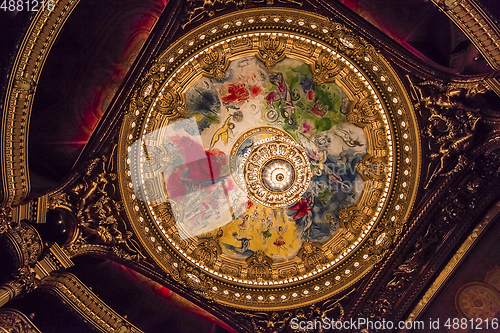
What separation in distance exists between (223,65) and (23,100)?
5.01 m

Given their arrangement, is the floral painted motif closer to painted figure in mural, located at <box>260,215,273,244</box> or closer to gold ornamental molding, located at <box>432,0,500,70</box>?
painted figure in mural, located at <box>260,215,273,244</box>

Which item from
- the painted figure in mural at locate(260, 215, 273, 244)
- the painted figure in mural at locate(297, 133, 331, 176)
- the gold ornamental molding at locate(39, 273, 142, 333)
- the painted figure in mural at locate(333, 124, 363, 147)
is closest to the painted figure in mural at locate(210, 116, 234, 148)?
the painted figure in mural at locate(297, 133, 331, 176)

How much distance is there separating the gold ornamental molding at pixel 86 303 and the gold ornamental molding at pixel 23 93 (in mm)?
2397

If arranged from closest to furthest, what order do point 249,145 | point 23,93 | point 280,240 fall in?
point 23,93
point 280,240
point 249,145

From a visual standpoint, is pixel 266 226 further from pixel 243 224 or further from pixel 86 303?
pixel 86 303

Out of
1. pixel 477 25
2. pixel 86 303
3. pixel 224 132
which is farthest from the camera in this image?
pixel 224 132

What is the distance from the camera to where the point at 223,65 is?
31.0ft

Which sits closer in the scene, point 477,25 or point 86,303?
point 477,25

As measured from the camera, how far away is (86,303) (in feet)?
28.3

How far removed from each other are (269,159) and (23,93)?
703cm

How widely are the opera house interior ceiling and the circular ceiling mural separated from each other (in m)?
0.04

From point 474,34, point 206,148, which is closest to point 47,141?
point 206,148

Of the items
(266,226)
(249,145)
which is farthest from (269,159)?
(266,226)

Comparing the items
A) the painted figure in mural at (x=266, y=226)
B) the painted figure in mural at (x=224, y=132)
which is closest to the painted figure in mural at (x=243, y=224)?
the painted figure in mural at (x=266, y=226)
